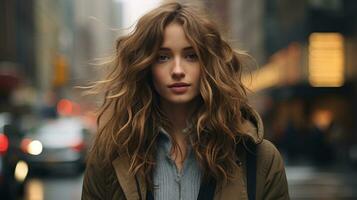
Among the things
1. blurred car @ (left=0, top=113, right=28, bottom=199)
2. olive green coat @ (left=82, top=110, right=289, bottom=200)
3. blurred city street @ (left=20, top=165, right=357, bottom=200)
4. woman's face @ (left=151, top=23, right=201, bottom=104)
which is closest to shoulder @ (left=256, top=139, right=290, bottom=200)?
olive green coat @ (left=82, top=110, right=289, bottom=200)

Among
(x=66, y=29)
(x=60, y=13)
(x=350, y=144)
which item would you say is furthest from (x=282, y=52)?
(x=66, y=29)

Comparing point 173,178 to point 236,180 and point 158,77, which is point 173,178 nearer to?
point 236,180

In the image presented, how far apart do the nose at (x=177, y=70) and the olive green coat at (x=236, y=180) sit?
328 millimetres

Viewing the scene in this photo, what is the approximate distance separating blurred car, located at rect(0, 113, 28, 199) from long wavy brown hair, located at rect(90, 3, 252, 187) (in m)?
10.1

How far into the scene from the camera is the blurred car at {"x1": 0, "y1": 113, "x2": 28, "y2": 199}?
43.6 feet

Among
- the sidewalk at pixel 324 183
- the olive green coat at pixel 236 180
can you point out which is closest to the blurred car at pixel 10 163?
the sidewalk at pixel 324 183

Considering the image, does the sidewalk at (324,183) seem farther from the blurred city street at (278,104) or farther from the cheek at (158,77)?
the cheek at (158,77)

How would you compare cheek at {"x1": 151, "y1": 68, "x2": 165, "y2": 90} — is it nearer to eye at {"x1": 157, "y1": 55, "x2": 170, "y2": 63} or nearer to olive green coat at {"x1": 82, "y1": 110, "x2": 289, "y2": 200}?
eye at {"x1": 157, "y1": 55, "x2": 170, "y2": 63}

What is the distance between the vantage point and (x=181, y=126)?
10.3 feet

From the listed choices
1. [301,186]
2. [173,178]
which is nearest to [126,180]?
[173,178]

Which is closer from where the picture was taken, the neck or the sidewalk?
the neck

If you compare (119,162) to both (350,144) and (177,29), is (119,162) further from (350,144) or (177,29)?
(350,144)

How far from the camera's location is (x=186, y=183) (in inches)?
120

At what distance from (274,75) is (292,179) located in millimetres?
27124
